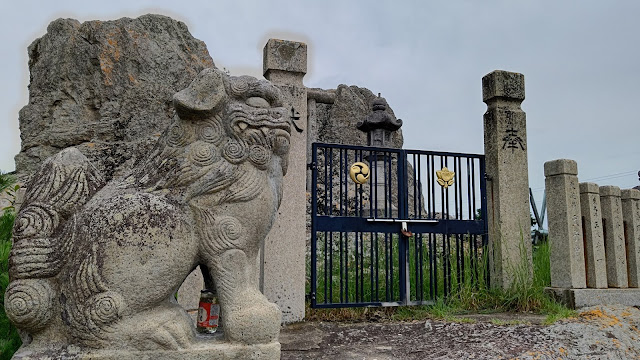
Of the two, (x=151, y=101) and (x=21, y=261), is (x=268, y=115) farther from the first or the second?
(x=151, y=101)

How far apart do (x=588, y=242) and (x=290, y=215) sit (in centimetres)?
321

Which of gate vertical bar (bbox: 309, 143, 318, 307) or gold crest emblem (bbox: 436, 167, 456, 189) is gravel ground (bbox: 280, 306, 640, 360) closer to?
gate vertical bar (bbox: 309, 143, 318, 307)

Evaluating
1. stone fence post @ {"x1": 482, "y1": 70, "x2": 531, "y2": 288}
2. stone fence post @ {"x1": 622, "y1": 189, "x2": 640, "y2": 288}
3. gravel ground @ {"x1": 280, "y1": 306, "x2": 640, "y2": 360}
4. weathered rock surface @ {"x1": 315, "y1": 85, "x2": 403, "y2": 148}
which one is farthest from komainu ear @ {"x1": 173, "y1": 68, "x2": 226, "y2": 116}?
weathered rock surface @ {"x1": 315, "y1": 85, "x2": 403, "y2": 148}

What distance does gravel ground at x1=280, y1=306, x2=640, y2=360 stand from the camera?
3.30 m

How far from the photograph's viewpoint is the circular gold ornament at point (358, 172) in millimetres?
4836

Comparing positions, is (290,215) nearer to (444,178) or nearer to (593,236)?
(444,178)

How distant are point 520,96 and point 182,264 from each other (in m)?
4.59

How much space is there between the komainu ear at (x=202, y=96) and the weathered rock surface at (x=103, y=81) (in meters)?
2.18

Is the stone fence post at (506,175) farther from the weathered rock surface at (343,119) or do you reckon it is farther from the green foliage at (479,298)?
the weathered rock surface at (343,119)

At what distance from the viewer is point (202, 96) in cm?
223

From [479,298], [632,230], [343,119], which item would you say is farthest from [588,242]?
[343,119]

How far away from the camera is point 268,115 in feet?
7.58

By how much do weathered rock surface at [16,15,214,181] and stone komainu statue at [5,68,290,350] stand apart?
2.14 meters

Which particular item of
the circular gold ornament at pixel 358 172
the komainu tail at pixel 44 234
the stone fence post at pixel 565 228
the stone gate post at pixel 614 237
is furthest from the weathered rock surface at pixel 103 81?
the stone gate post at pixel 614 237
